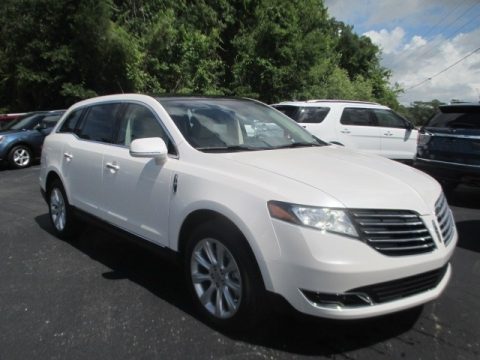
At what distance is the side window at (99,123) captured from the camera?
4695 mm

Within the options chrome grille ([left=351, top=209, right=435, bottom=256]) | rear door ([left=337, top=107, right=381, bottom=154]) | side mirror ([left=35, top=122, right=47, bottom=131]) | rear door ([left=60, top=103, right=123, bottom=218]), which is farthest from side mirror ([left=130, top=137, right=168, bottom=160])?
side mirror ([left=35, top=122, right=47, bottom=131])

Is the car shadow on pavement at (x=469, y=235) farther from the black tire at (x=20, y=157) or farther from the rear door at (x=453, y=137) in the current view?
the black tire at (x=20, y=157)

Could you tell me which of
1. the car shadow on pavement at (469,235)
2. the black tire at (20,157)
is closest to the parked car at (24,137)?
the black tire at (20,157)

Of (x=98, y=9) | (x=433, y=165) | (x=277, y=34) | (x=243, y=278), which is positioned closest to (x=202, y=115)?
(x=243, y=278)

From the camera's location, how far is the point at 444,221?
3299mm

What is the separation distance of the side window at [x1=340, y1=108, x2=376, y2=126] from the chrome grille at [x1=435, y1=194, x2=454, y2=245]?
25.0ft

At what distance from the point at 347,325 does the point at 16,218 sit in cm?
526

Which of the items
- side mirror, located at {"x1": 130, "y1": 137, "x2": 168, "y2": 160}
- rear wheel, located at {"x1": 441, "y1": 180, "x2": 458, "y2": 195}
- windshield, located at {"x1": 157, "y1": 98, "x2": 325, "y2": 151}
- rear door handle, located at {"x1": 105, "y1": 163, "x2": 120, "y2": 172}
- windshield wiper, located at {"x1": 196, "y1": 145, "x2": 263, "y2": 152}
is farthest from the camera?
rear wheel, located at {"x1": 441, "y1": 180, "x2": 458, "y2": 195}

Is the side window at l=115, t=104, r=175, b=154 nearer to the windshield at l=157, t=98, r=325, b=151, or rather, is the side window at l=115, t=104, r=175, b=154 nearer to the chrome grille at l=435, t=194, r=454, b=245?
the windshield at l=157, t=98, r=325, b=151

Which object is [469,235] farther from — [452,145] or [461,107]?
[461,107]

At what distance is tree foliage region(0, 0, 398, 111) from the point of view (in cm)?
2017

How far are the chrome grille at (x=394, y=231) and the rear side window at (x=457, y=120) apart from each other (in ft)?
16.3

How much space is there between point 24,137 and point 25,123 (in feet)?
2.17

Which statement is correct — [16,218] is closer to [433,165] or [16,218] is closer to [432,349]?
[432,349]
